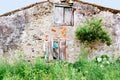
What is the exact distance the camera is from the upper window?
16625 mm

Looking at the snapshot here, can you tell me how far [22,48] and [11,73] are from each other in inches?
203

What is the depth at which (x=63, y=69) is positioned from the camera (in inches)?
388

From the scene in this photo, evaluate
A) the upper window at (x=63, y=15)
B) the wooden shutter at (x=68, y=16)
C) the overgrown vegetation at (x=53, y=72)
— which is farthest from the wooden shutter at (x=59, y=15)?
the overgrown vegetation at (x=53, y=72)

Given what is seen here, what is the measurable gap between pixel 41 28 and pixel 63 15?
3.69ft

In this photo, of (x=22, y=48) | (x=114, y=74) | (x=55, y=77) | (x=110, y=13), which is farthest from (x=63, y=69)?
(x=110, y=13)

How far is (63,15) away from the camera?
16.8 m

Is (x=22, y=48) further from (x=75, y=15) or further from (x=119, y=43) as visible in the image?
(x=119, y=43)

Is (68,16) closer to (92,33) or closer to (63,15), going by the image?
(63,15)

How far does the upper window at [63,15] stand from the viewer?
16625mm

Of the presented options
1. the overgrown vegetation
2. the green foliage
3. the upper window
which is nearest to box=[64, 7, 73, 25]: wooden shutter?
the upper window

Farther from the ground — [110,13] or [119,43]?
[110,13]

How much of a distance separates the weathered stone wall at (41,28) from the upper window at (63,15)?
18 cm

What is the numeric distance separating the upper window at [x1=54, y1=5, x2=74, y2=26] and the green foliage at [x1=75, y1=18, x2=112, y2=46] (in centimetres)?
57

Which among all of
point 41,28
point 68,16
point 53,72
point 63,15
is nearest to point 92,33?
point 68,16
